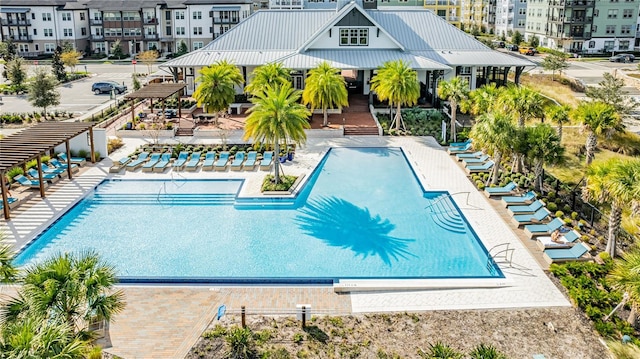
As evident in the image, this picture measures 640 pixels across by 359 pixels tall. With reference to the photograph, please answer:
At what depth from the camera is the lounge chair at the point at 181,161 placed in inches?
1308

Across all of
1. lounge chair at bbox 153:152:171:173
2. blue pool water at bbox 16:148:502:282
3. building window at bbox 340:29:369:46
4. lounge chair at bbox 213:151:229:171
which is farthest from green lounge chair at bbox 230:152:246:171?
building window at bbox 340:29:369:46

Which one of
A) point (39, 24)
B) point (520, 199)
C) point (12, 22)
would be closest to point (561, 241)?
point (520, 199)

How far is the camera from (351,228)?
25406mm

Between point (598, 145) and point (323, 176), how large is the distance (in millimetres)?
18481

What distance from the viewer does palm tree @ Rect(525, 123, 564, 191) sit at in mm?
26844

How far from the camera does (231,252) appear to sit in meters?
23.1

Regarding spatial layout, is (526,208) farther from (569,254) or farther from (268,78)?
(268,78)

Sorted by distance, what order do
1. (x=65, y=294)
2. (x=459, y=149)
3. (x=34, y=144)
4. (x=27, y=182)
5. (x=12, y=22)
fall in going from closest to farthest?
(x=65, y=294) → (x=34, y=144) → (x=27, y=182) → (x=459, y=149) → (x=12, y=22)

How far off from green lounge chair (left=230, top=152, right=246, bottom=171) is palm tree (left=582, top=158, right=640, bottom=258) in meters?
18.7

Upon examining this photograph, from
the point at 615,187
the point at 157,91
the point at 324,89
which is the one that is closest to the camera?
the point at 615,187

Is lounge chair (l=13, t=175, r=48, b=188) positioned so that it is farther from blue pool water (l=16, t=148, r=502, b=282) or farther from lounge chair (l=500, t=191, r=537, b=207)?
lounge chair (l=500, t=191, r=537, b=207)

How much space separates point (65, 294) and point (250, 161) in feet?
69.8

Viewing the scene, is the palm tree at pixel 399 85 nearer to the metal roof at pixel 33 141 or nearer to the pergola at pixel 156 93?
the pergola at pixel 156 93

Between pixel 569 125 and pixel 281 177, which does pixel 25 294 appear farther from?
pixel 569 125
